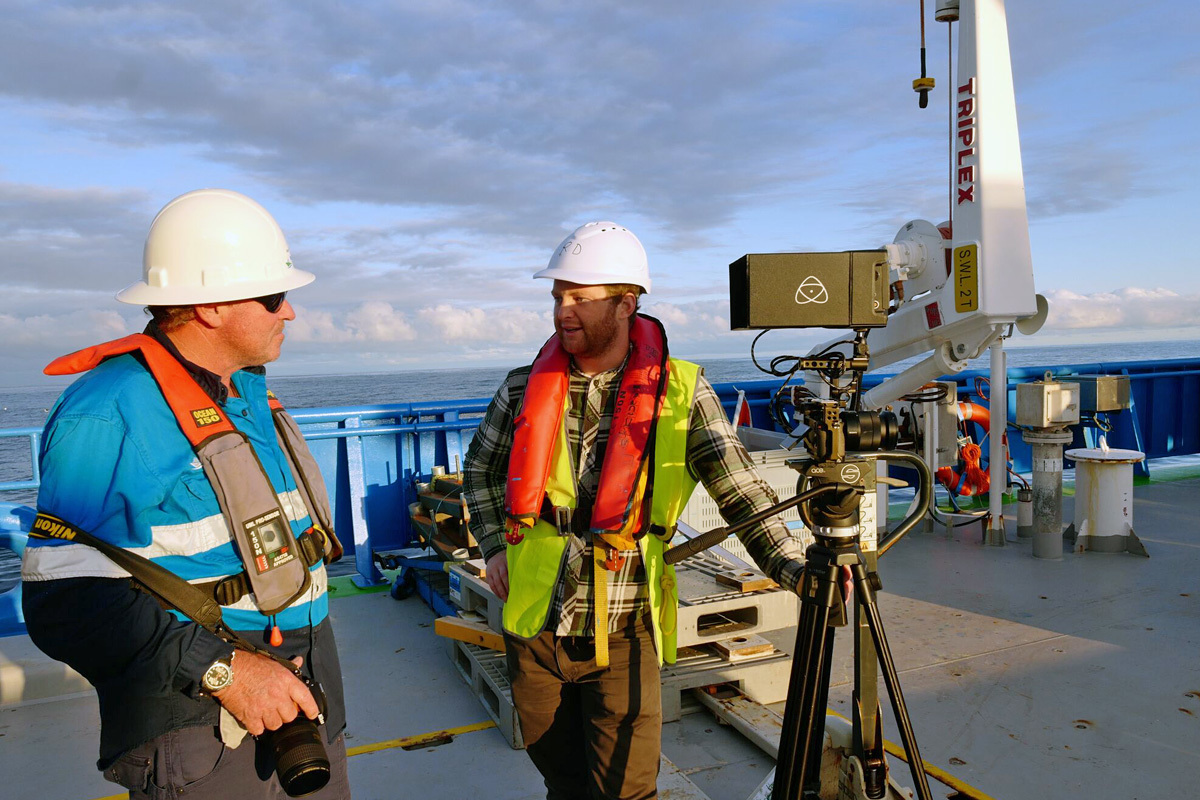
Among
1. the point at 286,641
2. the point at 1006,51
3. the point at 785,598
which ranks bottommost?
the point at 785,598

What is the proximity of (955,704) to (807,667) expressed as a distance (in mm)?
2126

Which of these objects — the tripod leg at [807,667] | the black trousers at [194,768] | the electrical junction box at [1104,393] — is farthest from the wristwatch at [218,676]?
the electrical junction box at [1104,393]

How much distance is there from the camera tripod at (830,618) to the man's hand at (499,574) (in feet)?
2.87

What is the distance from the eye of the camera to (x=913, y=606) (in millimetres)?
4875

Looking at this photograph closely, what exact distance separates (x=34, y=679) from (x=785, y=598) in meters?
3.69

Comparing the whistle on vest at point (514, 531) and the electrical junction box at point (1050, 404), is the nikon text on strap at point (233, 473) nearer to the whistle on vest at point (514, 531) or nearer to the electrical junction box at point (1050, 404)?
the whistle on vest at point (514, 531)

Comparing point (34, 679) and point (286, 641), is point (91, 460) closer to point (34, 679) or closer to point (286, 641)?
point (286, 641)

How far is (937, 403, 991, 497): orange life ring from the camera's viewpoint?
6.96m

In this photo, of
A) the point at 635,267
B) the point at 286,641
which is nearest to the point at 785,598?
the point at 635,267

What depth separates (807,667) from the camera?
6.22ft

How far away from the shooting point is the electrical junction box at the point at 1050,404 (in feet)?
18.6

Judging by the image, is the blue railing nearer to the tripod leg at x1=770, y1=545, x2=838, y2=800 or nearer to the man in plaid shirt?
the man in plaid shirt

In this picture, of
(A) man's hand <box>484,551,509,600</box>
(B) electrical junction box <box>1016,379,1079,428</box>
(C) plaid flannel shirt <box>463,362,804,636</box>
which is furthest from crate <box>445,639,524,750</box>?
(B) electrical junction box <box>1016,379,1079,428</box>

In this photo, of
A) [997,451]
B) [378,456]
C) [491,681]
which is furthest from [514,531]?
[997,451]
